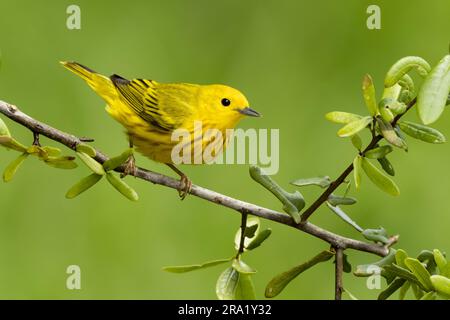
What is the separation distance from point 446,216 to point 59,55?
1.77 m

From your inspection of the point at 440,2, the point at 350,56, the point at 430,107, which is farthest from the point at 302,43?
the point at 430,107

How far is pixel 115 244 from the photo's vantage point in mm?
3375

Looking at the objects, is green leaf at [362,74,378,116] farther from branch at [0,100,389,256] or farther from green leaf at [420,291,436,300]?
green leaf at [420,291,436,300]

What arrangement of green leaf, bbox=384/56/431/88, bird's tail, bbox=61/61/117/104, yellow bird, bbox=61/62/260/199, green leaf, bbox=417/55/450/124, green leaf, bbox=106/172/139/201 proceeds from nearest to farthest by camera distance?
green leaf, bbox=417/55/450/124, green leaf, bbox=384/56/431/88, green leaf, bbox=106/172/139/201, yellow bird, bbox=61/62/260/199, bird's tail, bbox=61/61/117/104

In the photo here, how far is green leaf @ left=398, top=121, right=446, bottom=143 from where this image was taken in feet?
4.93

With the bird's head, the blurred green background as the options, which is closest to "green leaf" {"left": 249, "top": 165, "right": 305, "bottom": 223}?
the bird's head

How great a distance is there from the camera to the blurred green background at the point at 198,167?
3352 mm

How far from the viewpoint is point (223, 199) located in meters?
1.77

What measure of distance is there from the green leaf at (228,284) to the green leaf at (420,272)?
1.14ft

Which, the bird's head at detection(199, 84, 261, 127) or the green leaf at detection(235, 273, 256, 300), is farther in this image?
the bird's head at detection(199, 84, 261, 127)

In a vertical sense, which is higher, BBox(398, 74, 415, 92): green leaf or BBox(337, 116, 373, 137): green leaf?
BBox(398, 74, 415, 92): green leaf

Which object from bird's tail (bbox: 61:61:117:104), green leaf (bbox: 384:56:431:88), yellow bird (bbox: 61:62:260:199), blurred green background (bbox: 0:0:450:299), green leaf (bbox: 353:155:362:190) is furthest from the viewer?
blurred green background (bbox: 0:0:450:299)

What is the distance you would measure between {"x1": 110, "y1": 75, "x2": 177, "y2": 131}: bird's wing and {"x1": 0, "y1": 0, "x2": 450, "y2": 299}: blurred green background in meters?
0.62

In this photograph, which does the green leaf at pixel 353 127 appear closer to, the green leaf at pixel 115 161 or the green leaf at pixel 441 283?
the green leaf at pixel 441 283
